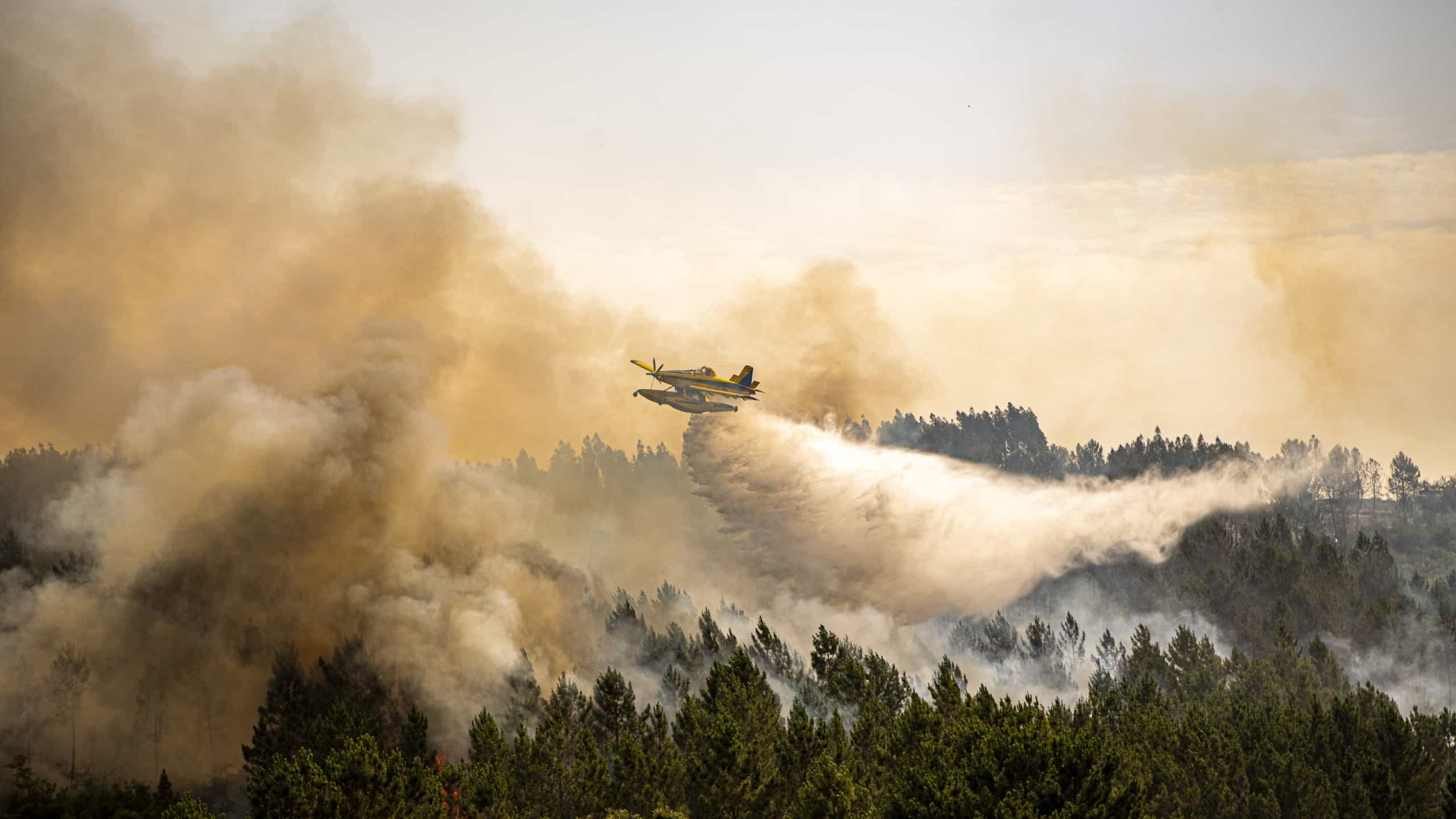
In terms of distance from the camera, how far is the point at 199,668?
154750mm

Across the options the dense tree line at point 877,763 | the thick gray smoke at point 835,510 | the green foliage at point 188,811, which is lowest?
the green foliage at point 188,811

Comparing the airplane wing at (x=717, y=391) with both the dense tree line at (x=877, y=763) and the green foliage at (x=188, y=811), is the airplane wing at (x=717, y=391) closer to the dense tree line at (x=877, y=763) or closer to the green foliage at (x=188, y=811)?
the dense tree line at (x=877, y=763)

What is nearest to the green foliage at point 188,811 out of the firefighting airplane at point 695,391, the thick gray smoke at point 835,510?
the firefighting airplane at point 695,391

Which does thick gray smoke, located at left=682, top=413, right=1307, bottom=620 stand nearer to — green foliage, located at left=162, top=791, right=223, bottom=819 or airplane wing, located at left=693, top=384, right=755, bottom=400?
airplane wing, located at left=693, top=384, right=755, bottom=400

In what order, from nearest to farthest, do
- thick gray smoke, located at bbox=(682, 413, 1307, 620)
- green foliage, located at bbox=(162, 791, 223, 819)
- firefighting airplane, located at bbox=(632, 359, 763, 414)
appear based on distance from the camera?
green foliage, located at bbox=(162, 791, 223, 819), firefighting airplane, located at bbox=(632, 359, 763, 414), thick gray smoke, located at bbox=(682, 413, 1307, 620)

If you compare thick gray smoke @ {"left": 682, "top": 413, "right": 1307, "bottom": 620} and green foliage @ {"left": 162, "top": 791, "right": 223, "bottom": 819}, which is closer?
green foliage @ {"left": 162, "top": 791, "right": 223, "bottom": 819}

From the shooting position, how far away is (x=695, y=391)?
128875 millimetres

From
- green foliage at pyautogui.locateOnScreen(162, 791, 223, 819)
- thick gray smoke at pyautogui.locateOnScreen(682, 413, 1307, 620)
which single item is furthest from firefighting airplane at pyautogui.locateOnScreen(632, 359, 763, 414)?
green foliage at pyautogui.locateOnScreen(162, 791, 223, 819)

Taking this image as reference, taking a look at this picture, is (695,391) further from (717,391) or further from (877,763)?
(877,763)

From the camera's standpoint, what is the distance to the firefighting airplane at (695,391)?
128 m

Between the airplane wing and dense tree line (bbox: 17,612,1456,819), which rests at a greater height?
the airplane wing

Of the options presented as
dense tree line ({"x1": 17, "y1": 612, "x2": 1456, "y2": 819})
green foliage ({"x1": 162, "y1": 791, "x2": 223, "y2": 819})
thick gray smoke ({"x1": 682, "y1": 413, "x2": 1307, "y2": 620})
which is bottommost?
green foliage ({"x1": 162, "y1": 791, "x2": 223, "y2": 819})

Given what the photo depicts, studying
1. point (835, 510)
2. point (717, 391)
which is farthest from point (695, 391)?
point (835, 510)

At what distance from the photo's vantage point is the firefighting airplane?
128m
